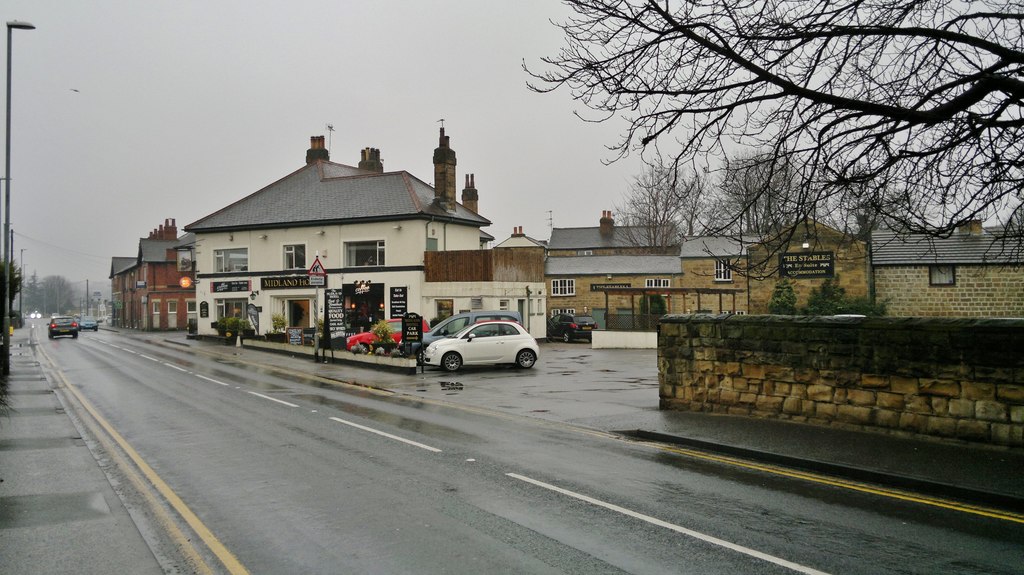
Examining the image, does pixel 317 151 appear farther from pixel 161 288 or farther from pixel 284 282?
pixel 161 288

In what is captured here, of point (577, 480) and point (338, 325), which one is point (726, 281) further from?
point (577, 480)

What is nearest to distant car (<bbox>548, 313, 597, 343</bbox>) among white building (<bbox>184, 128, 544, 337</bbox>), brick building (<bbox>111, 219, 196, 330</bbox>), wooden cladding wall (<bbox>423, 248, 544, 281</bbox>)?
white building (<bbox>184, 128, 544, 337</bbox>)

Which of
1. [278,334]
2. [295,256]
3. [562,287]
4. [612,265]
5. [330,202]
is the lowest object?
[278,334]

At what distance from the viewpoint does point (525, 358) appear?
24.3 m

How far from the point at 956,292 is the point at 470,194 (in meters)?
31.0

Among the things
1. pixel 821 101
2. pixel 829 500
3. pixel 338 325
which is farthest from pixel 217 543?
pixel 338 325

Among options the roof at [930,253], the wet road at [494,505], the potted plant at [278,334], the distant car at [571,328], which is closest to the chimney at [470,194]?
the distant car at [571,328]

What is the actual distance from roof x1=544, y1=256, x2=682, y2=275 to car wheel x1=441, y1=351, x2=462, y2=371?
31432 millimetres

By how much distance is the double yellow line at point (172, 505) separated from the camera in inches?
231

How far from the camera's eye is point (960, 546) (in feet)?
20.5

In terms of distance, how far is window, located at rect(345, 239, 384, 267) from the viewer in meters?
39.5

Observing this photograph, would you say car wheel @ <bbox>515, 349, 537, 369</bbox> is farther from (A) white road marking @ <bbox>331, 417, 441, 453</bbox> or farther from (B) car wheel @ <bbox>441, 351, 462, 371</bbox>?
(A) white road marking @ <bbox>331, 417, 441, 453</bbox>

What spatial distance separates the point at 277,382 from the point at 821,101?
16857 mm

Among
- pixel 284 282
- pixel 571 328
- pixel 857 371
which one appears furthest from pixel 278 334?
pixel 857 371
